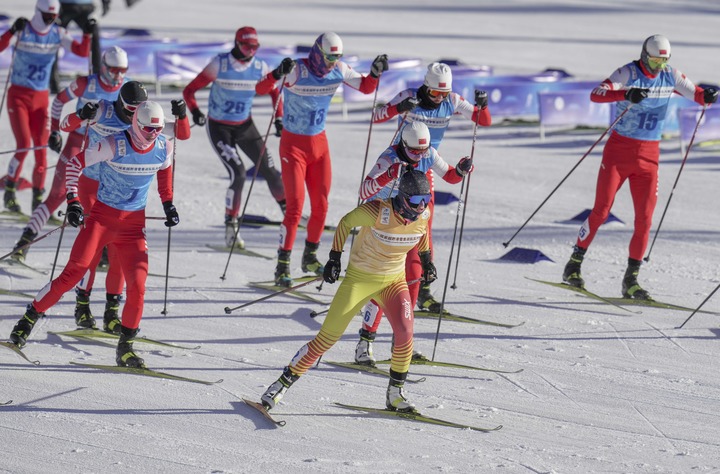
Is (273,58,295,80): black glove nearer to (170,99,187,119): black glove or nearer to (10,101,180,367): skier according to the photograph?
(170,99,187,119): black glove

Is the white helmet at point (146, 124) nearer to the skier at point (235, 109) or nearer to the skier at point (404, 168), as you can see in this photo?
the skier at point (404, 168)

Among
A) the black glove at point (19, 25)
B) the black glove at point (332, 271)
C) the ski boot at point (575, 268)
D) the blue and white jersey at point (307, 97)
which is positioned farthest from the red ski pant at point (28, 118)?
the black glove at point (332, 271)

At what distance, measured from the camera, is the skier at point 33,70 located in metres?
12.4

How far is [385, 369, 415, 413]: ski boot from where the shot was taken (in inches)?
300

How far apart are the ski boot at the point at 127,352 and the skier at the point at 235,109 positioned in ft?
10.6

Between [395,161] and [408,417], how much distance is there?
169 centimetres

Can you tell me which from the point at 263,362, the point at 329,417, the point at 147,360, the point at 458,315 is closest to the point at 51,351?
the point at 147,360

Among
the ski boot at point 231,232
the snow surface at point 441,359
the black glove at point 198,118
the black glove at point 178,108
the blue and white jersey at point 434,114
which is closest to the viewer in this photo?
the snow surface at point 441,359

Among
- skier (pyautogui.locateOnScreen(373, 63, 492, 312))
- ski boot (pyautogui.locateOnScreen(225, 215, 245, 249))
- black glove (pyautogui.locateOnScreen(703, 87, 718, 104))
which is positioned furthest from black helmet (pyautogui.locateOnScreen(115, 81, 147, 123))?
black glove (pyautogui.locateOnScreen(703, 87, 718, 104))

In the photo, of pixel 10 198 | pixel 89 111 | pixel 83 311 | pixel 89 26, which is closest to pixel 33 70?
pixel 89 26

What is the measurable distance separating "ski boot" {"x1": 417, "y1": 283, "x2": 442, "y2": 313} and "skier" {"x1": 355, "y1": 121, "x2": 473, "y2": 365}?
1.24m

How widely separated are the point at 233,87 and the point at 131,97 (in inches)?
112

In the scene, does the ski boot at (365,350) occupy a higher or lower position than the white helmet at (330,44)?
lower

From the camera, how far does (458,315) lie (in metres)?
10.0
